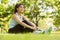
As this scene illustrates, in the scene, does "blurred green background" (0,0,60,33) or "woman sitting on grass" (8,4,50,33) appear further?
"blurred green background" (0,0,60,33)

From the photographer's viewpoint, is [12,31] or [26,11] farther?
[26,11]

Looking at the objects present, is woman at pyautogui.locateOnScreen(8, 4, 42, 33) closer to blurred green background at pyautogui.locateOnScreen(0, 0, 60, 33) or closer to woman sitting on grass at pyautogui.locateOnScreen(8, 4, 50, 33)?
woman sitting on grass at pyautogui.locateOnScreen(8, 4, 50, 33)

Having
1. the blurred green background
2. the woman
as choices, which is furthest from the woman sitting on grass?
the blurred green background

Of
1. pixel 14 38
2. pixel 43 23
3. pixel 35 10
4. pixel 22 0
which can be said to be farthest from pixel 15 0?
pixel 14 38

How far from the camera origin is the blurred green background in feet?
28.9

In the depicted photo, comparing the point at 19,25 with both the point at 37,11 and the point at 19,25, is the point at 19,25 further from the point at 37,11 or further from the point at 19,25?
the point at 37,11

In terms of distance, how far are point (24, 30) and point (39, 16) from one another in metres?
4.31

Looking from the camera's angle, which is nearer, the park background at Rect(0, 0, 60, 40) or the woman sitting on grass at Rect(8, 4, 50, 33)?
the woman sitting on grass at Rect(8, 4, 50, 33)

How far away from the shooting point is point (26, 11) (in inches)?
362

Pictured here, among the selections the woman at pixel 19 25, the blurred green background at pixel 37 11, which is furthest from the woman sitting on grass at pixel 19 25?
the blurred green background at pixel 37 11

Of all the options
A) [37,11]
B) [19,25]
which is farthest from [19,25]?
A: [37,11]

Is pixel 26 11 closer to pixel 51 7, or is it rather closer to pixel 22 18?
pixel 51 7

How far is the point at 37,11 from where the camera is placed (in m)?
9.34

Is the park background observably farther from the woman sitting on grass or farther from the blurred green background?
the woman sitting on grass
